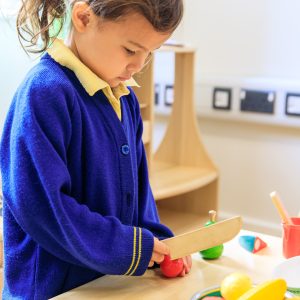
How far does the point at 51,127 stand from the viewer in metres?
0.74

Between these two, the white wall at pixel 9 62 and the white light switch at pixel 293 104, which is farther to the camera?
the white light switch at pixel 293 104

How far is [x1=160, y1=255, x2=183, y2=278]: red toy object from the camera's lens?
0.84 metres

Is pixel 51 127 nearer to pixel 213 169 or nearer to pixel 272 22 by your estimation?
pixel 213 169

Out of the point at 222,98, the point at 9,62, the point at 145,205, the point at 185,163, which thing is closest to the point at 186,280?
the point at 145,205

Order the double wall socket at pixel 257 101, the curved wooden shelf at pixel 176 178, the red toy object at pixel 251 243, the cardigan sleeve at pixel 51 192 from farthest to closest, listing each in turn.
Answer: the double wall socket at pixel 257 101, the curved wooden shelf at pixel 176 178, the red toy object at pixel 251 243, the cardigan sleeve at pixel 51 192

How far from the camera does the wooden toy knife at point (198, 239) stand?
0.81 meters

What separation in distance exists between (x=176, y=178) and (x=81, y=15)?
3.76 feet

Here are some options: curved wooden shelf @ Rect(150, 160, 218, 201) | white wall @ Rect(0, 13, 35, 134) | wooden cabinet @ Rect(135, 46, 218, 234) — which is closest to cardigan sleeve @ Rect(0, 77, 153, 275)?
white wall @ Rect(0, 13, 35, 134)

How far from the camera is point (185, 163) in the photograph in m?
2.07

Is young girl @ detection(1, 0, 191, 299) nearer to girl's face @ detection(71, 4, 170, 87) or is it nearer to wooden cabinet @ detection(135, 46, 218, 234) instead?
girl's face @ detection(71, 4, 170, 87)

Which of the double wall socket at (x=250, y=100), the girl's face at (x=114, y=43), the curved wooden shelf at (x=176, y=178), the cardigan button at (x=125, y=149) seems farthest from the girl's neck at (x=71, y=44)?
the double wall socket at (x=250, y=100)

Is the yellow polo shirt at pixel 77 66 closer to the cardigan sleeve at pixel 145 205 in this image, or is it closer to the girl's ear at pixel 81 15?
the girl's ear at pixel 81 15

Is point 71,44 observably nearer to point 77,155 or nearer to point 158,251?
point 77,155

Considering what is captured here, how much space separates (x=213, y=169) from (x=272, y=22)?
1.95ft
